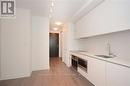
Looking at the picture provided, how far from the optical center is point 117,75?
2.08 metres

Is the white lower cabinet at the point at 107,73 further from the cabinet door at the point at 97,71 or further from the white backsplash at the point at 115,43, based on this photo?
the white backsplash at the point at 115,43

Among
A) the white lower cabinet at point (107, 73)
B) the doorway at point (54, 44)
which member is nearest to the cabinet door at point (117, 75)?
the white lower cabinet at point (107, 73)

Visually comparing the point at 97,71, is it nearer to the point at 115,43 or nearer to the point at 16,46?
the point at 115,43

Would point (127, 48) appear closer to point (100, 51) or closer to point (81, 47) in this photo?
point (100, 51)

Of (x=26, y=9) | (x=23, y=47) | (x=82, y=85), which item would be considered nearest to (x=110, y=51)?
(x=82, y=85)

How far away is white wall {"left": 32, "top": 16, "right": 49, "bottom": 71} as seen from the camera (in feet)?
15.9

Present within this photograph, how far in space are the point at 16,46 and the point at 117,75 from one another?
11.0 ft

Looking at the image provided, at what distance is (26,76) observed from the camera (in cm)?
400

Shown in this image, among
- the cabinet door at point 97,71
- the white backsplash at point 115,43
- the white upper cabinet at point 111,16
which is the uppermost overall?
the white upper cabinet at point 111,16

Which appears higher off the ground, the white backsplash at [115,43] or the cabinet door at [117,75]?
the white backsplash at [115,43]

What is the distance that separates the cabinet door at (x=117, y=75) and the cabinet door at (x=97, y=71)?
7.5 inches

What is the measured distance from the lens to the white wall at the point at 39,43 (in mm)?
4836

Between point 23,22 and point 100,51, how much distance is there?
119 inches

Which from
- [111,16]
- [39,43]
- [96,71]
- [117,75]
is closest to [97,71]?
[96,71]
